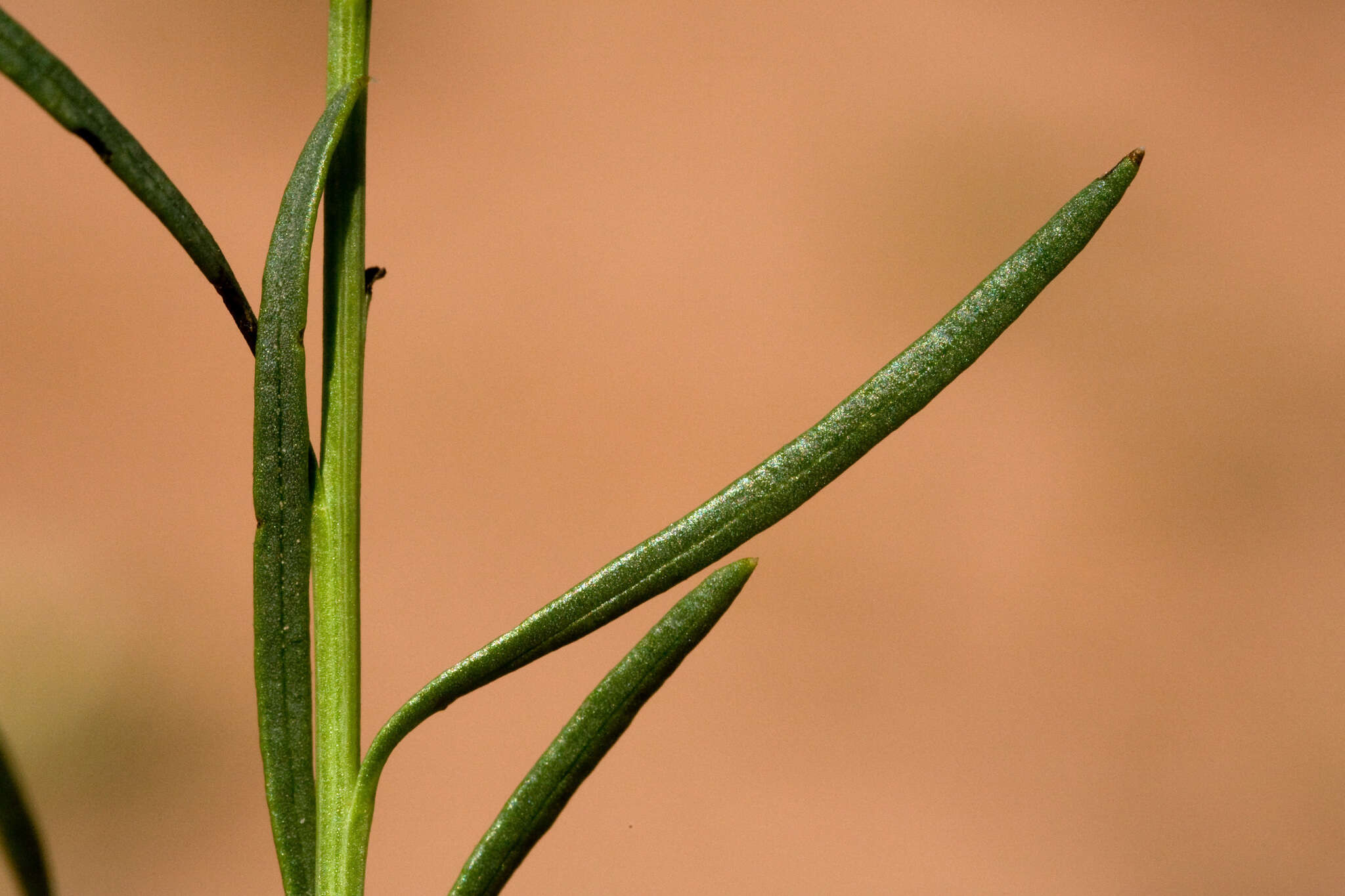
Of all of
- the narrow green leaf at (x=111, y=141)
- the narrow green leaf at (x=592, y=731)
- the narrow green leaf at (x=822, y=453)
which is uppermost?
the narrow green leaf at (x=111, y=141)

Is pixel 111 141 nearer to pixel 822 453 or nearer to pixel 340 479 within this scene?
pixel 340 479

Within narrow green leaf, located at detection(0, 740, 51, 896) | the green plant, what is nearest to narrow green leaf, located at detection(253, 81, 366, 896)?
the green plant

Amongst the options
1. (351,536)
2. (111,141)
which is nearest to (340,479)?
(351,536)

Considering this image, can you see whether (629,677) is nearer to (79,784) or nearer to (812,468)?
(812,468)

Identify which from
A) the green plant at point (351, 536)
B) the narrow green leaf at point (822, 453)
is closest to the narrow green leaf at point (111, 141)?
the green plant at point (351, 536)

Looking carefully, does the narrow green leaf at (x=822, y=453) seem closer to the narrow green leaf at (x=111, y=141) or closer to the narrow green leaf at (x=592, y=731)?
the narrow green leaf at (x=592, y=731)

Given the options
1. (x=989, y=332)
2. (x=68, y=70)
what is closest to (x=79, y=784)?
(x=68, y=70)

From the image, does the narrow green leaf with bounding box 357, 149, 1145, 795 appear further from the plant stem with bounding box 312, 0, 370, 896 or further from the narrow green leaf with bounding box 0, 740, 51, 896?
the narrow green leaf with bounding box 0, 740, 51, 896
